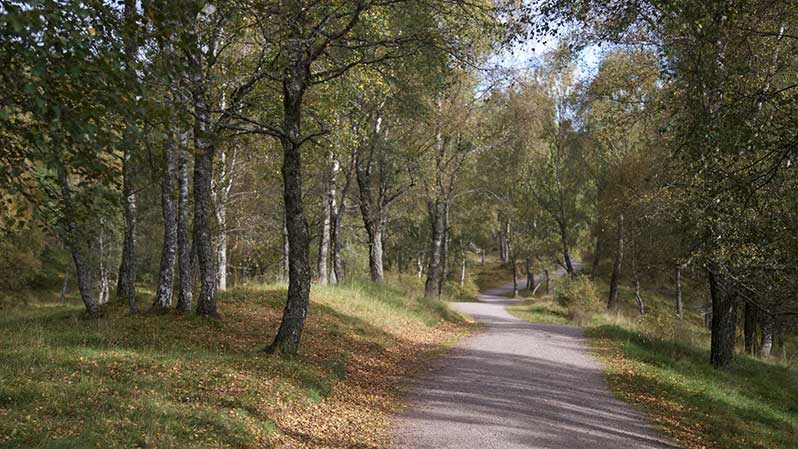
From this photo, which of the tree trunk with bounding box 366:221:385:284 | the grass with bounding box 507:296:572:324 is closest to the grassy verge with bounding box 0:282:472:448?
the tree trunk with bounding box 366:221:385:284

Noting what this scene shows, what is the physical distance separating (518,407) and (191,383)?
15.5 ft

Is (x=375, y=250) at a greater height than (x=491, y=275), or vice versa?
(x=375, y=250)

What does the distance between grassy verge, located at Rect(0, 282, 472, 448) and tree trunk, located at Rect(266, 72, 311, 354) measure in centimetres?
54

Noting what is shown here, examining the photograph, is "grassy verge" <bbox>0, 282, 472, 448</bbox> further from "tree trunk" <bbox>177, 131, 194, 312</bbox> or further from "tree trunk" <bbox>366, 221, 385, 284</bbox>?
"tree trunk" <bbox>366, 221, 385, 284</bbox>

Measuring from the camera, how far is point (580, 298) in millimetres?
29016

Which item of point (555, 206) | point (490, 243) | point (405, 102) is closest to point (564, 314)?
point (555, 206)

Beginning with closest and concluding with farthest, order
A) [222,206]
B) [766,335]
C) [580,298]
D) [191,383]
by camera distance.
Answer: [191,383] < [222,206] < [766,335] < [580,298]

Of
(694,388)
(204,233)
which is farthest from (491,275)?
(204,233)

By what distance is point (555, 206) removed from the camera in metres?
39.6

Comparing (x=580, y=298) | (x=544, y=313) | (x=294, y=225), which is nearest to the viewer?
(x=294, y=225)

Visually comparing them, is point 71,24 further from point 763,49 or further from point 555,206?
point 555,206

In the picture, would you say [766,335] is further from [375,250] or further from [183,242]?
[183,242]

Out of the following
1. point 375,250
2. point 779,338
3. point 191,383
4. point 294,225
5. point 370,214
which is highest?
point 370,214

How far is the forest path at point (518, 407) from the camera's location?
7302 millimetres
